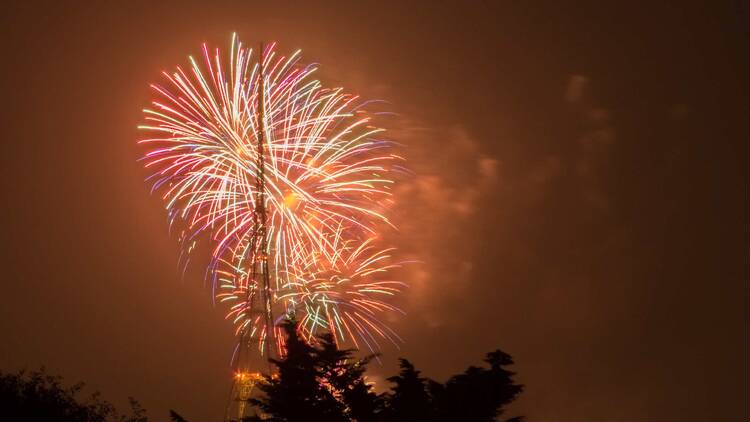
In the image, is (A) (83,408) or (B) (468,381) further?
(A) (83,408)

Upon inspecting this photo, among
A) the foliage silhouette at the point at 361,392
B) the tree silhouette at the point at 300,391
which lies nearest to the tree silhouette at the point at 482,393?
the foliage silhouette at the point at 361,392

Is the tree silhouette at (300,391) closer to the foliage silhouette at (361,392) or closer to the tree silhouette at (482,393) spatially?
the foliage silhouette at (361,392)

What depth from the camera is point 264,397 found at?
26.3 metres

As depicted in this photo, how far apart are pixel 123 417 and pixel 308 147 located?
11.8 m

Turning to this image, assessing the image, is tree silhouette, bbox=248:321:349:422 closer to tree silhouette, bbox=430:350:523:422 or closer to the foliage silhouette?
the foliage silhouette

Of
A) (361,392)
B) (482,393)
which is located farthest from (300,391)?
(482,393)

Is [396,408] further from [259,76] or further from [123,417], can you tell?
[259,76]

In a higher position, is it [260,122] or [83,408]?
[260,122]

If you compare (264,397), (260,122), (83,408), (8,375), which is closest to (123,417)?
(83,408)

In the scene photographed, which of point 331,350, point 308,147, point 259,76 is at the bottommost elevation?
point 331,350

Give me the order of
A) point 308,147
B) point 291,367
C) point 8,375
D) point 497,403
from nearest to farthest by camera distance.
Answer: point 497,403 → point 291,367 → point 8,375 → point 308,147

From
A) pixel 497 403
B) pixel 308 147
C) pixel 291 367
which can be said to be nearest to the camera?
pixel 497 403

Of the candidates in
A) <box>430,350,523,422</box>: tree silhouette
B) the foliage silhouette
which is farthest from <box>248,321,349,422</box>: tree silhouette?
<box>430,350,523,422</box>: tree silhouette

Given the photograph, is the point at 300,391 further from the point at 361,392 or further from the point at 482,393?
the point at 482,393
